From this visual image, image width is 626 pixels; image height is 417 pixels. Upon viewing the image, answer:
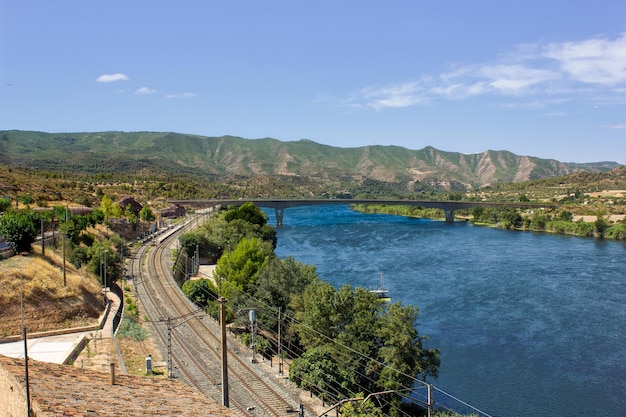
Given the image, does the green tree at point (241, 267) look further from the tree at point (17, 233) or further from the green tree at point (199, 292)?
the tree at point (17, 233)

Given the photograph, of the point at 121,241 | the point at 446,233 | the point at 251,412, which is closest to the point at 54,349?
the point at 251,412

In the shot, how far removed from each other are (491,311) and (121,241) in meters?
28.0

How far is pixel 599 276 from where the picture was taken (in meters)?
42.8

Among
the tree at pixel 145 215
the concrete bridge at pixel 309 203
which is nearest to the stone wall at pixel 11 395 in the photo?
the tree at pixel 145 215

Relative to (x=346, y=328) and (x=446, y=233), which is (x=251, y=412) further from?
(x=446, y=233)

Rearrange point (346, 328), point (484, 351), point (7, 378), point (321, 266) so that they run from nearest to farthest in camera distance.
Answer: point (7, 378), point (346, 328), point (484, 351), point (321, 266)

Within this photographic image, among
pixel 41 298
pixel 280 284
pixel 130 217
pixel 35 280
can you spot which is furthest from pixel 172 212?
pixel 41 298

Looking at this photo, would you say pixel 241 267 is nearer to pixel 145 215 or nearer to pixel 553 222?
pixel 145 215

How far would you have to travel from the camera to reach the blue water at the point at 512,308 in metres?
22.2

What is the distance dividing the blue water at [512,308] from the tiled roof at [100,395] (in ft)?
44.3

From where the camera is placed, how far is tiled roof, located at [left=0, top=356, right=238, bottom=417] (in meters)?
9.38

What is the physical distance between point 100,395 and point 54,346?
32.2ft

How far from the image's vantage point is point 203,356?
20.5 metres

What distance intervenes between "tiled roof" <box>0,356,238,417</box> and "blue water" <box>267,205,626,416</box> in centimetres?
1351
